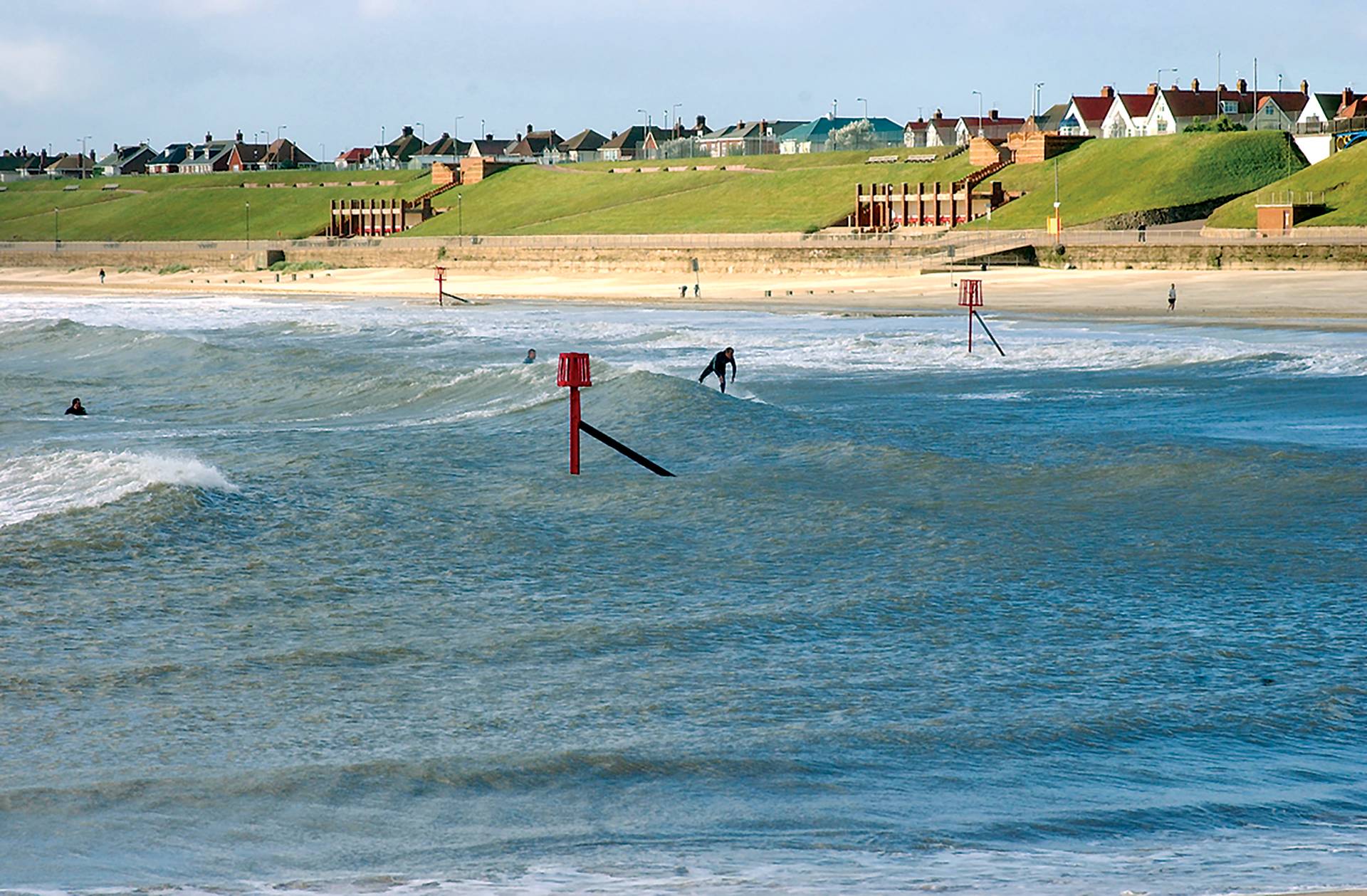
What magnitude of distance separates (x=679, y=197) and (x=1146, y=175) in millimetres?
35709

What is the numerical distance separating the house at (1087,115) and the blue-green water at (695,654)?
10575cm

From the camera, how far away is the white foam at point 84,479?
53.3 ft

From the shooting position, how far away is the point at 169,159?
637 ft

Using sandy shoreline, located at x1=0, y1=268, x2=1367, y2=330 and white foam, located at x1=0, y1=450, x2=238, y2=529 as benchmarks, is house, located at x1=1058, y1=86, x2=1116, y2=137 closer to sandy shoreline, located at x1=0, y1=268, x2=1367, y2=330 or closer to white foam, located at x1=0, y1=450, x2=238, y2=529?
sandy shoreline, located at x1=0, y1=268, x2=1367, y2=330

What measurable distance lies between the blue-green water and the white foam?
0.10 meters

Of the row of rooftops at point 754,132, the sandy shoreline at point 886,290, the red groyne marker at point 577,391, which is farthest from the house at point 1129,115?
the red groyne marker at point 577,391

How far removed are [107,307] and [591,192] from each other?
59.7 meters

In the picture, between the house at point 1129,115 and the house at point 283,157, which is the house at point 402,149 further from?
the house at point 1129,115

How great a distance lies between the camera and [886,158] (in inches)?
4653

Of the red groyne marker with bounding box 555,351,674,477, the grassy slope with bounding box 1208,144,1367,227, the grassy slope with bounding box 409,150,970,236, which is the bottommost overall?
the red groyne marker with bounding box 555,351,674,477

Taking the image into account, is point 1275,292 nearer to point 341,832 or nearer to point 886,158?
point 341,832

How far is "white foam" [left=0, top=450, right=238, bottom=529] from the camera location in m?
16.2

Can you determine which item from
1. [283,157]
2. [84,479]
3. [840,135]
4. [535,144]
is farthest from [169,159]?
[84,479]

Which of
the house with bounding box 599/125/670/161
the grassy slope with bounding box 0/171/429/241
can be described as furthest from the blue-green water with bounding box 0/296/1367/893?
the house with bounding box 599/125/670/161
